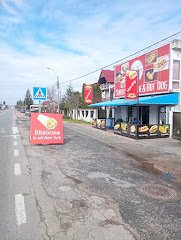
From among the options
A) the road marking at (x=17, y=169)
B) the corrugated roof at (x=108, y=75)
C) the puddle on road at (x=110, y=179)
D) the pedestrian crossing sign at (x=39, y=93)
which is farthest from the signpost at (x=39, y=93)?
the corrugated roof at (x=108, y=75)

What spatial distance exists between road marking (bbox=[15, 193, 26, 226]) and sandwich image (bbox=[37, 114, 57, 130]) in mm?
7665

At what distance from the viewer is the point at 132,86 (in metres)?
19.1

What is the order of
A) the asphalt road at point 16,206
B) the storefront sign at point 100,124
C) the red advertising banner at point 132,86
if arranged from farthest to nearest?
the storefront sign at point 100,124, the red advertising banner at point 132,86, the asphalt road at point 16,206

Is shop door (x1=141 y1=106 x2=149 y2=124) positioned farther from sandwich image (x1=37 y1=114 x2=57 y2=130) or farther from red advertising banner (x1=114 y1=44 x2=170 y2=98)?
sandwich image (x1=37 y1=114 x2=57 y2=130)

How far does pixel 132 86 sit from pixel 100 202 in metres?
14.9

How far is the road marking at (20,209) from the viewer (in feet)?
13.6

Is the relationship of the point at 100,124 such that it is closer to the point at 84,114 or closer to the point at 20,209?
the point at 20,209

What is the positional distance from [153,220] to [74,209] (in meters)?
1.39

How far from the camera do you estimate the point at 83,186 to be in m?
6.05

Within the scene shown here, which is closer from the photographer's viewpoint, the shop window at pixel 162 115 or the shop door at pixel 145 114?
the shop window at pixel 162 115

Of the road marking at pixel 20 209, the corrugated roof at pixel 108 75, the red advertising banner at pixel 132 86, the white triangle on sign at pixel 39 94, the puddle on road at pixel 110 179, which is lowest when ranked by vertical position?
the puddle on road at pixel 110 179

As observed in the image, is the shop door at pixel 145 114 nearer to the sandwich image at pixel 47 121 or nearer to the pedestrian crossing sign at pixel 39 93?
the pedestrian crossing sign at pixel 39 93

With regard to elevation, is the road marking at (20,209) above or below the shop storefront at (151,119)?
below

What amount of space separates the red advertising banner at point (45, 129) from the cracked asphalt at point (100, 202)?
4.08m
